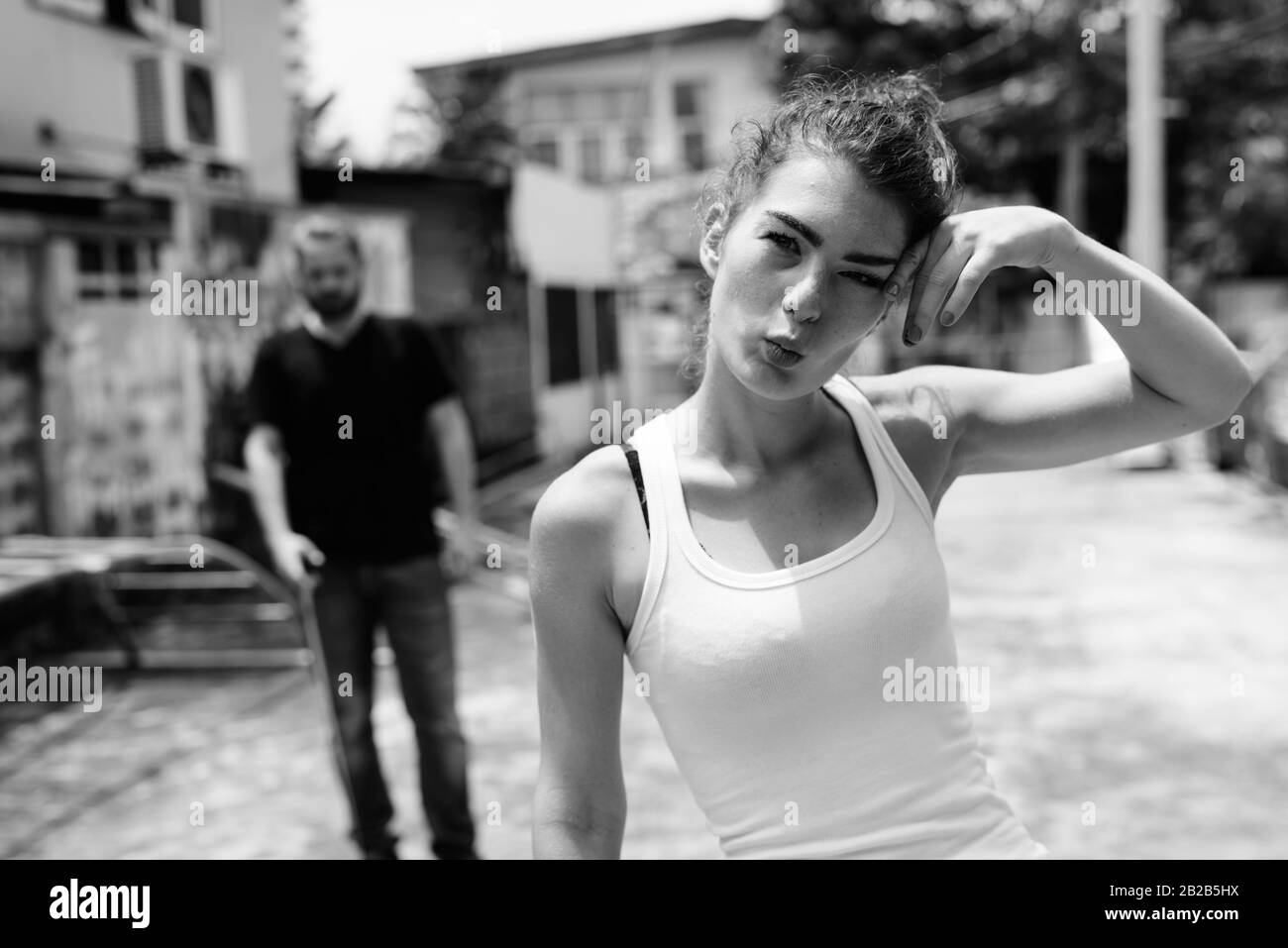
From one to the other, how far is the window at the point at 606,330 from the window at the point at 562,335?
1.17 metres

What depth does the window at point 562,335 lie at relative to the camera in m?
16.2

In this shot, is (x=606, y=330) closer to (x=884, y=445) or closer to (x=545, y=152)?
(x=545, y=152)

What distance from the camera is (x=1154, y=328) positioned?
5.42 feet

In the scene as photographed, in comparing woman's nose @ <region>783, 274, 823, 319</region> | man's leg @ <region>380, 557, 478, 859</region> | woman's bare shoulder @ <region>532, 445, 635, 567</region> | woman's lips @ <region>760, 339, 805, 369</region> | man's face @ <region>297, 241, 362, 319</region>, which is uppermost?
man's face @ <region>297, 241, 362, 319</region>

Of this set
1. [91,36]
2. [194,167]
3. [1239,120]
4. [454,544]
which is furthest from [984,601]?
[1239,120]

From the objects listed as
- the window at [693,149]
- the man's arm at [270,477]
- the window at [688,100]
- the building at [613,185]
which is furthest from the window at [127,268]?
the window at [688,100]

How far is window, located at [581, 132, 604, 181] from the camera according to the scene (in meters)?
21.4

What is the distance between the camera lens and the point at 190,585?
7.21 m

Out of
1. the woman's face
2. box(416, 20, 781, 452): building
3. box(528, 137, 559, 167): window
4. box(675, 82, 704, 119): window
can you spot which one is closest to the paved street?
the woman's face

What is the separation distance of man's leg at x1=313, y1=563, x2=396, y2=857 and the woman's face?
2.72 metres

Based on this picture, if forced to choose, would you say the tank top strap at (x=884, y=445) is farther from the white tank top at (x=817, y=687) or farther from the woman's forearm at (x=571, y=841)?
the woman's forearm at (x=571, y=841)

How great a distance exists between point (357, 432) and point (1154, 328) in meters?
2.90

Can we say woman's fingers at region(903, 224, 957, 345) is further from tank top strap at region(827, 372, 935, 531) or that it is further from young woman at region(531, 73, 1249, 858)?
tank top strap at region(827, 372, 935, 531)
